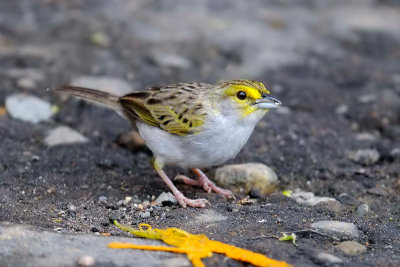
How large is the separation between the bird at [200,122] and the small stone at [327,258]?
146 centimetres

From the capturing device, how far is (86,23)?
968 centimetres

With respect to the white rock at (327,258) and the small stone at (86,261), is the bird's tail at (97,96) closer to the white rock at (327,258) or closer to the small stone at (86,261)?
the small stone at (86,261)

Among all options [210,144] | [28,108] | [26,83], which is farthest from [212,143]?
[26,83]

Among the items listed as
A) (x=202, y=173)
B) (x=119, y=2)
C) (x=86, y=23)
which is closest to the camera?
(x=202, y=173)

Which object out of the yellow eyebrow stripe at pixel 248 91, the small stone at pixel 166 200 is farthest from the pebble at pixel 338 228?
the small stone at pixel 166 200

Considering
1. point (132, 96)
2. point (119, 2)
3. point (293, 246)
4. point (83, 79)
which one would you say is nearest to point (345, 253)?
point (293, 246)

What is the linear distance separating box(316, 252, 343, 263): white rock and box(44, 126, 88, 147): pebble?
3456mm

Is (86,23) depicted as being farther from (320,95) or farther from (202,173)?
(202,173)

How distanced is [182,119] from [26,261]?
2.17 m

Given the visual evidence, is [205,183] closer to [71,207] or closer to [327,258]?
[71,207]

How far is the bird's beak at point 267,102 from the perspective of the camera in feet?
17.0

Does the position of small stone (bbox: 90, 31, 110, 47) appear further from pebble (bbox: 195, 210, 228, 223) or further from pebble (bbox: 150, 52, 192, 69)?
pebble (bbox: 195, 210, 228, 223)

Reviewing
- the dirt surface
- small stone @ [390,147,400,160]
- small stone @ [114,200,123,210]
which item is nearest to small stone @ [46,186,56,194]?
the dirt surface

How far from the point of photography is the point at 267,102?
5203mm
